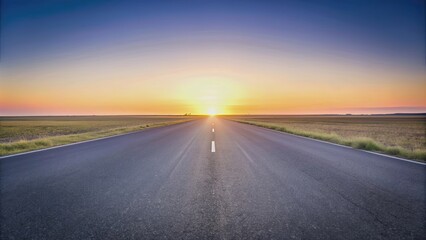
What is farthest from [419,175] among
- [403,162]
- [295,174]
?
[295,174]

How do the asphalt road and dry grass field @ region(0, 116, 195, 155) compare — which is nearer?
the asphalt road

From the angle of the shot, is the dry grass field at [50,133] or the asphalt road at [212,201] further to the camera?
the dry grass field at [50,133]

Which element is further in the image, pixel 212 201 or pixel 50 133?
pixel 50 133

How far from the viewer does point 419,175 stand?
5062 mm

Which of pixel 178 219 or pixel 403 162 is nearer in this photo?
pixel 178 219

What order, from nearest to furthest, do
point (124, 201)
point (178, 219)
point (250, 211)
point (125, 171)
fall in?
1. point (178, 219)
2. point (250, 211)
3. point (124, 201)
4. point (125, 171)

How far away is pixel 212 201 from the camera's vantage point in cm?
347

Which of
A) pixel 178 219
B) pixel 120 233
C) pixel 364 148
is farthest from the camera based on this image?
pixel 364 148

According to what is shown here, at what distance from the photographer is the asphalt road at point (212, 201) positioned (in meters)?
2.56

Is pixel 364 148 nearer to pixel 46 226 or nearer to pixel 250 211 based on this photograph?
pixel 250 211

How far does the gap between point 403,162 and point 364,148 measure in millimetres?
3257

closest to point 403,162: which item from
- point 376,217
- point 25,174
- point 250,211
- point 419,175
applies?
point 419,175

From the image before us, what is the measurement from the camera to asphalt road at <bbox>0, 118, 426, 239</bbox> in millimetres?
2557

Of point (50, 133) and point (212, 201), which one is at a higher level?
point (212, 201)
